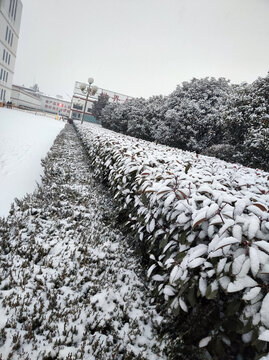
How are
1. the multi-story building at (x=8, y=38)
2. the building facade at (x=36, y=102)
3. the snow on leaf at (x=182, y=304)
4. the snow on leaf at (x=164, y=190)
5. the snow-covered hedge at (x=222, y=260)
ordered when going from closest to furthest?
the snow-covered hedge at (x=222, y=260) < the snow on leaf at (x=182, y=304) < the snow on leaf at (x=164, y=190) < the multi-story building at (x=8, y=38) < the building facade at (x=36, y=102)

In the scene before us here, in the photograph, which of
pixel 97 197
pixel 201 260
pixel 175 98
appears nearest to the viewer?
pixel 201 260

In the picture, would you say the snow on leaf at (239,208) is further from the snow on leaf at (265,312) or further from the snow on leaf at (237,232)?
the snow on leaf at (265,312)

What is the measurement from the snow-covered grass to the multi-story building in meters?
54.1

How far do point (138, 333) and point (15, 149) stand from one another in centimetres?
906

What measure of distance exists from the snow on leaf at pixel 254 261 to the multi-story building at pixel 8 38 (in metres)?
56.2

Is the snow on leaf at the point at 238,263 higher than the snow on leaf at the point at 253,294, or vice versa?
the snow on leaf at the point at 238,263

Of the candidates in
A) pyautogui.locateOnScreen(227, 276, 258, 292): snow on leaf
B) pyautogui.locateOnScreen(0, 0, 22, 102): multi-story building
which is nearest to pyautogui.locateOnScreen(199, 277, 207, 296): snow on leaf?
pyautogui.locateOnScreen(227, 276, 258, 292): snow on leaf

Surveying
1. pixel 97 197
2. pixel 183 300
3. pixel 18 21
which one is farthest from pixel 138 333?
pixel 18 21

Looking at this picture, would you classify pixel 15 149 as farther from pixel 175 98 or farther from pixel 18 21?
pixel 18 21

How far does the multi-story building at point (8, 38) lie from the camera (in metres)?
42.1

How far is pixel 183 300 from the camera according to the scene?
Answer: 1659mm

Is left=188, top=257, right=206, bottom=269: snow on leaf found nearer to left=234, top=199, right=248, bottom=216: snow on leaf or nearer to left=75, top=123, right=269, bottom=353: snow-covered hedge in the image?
left=75, top=123, right=269, bottom=353: snow-covered hedge

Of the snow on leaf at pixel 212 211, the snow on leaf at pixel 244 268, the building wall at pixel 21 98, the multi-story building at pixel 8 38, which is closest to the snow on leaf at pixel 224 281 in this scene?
the snow on leaf at pixel 244 268

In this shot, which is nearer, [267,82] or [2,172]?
[2,172]
